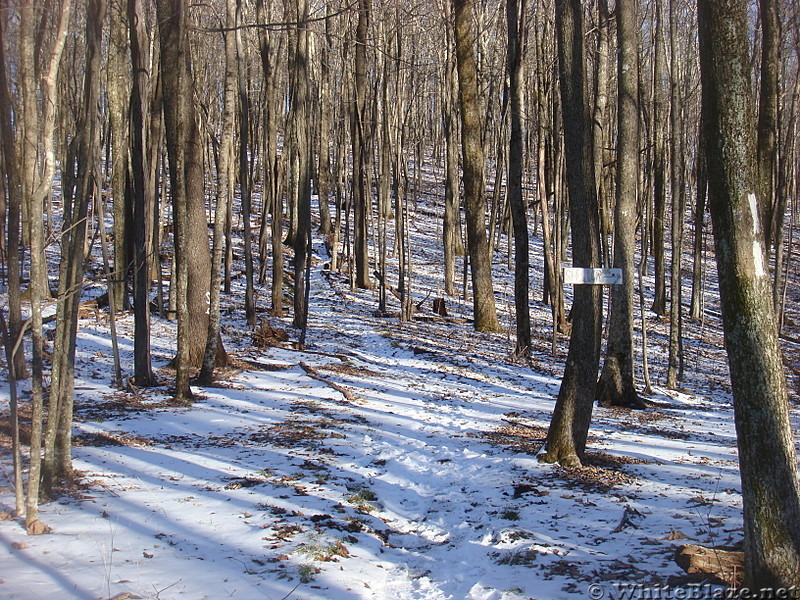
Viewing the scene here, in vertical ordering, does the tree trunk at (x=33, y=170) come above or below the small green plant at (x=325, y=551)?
above

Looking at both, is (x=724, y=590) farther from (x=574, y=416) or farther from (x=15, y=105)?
(x=15, y=105)

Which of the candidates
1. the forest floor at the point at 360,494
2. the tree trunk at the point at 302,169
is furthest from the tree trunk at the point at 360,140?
the forest floor at the point at 360,494

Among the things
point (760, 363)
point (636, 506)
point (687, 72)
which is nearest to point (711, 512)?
point (636, 506)

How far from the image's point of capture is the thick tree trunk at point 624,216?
34.4 feet

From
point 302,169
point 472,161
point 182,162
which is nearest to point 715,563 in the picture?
point 182,162

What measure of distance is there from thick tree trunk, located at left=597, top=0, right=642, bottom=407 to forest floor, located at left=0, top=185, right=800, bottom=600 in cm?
74

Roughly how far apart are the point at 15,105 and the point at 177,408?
4681mm

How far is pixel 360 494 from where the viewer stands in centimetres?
618

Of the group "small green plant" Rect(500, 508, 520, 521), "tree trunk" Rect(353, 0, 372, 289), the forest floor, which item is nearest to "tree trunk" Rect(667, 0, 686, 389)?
the forest floor

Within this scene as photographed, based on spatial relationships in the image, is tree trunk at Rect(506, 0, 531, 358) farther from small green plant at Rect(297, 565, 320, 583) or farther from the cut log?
small green plant at Rect(297, 565, 320, 583)

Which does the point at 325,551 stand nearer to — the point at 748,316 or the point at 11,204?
the point at 748,316
